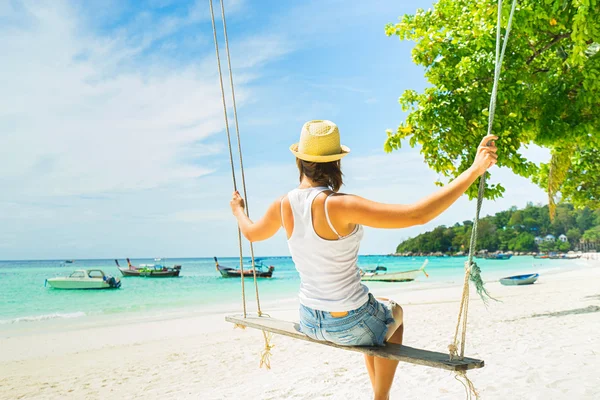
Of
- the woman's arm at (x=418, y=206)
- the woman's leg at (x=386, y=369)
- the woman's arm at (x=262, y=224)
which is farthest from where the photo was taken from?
the woman's leg at (x=386, y=369)

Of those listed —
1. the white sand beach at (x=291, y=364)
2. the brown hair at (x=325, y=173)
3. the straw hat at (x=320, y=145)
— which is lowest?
the white sand beach at (x=291, y=364)

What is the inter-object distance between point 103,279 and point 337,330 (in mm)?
31435

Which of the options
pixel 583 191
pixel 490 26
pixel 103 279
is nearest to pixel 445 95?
pixel 490 26

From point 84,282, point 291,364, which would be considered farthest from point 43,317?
point 291,364

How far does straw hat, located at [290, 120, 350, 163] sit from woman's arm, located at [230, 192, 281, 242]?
0.27 m

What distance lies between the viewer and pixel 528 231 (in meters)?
93.1

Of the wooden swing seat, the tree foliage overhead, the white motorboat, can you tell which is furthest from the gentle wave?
the wooden swing seat

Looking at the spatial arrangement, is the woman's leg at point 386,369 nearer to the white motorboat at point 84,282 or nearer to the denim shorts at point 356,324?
the denim shorts at point 356,324

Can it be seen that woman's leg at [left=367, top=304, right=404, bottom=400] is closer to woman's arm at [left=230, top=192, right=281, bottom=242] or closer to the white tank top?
the white tank top

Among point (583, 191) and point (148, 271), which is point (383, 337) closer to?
point (583, 191)

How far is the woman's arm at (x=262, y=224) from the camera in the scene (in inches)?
93.7

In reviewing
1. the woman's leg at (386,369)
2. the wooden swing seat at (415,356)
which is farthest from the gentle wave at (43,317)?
the wooden swing seat at (415,356)

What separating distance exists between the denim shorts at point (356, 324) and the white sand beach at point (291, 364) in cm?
239

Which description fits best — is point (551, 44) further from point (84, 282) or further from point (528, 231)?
point (528, 231)
